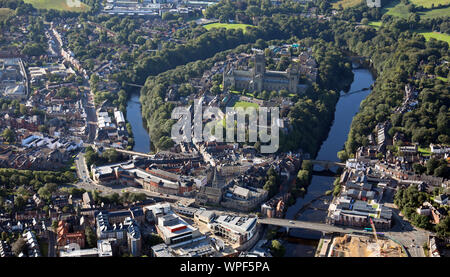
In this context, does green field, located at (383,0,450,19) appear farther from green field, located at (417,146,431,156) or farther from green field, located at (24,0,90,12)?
green field, located at (24,0,90,12)

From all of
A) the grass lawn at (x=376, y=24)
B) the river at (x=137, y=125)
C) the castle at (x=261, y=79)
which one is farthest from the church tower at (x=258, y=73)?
the grass lawn at (x=376, y=24)

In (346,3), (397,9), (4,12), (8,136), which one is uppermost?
(346,3)

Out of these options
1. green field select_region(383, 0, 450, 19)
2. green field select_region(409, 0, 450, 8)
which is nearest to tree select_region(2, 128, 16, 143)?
green field select_region(383, 0, 450, 19)

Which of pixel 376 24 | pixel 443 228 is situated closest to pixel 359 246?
pixel 443 228

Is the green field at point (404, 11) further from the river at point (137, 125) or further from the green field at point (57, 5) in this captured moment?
the green field at point (57, 5)

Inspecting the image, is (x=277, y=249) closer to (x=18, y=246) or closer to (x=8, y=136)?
(x=18, y=246)

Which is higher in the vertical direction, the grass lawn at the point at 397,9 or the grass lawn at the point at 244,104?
the grass lawn at the point at 397,9

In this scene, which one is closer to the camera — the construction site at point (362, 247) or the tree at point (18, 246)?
the tree at point (18, 246)
